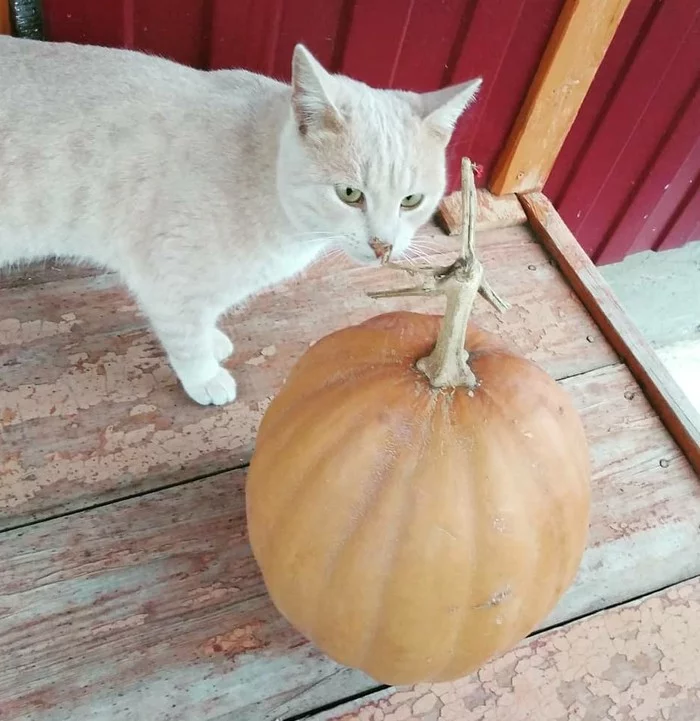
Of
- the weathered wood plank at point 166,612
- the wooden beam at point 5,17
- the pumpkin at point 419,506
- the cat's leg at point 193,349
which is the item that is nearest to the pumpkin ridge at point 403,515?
the pumpkin at point 419,506

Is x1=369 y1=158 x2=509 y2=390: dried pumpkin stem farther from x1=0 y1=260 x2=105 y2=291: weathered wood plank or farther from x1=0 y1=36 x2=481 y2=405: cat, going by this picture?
x1=0 y1=260 x2=105 y2=291: weathered wood plank

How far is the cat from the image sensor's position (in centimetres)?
102

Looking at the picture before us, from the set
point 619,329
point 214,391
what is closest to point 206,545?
point 214,391

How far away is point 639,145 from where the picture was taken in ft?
6.11

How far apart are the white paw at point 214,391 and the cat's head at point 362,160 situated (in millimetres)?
257

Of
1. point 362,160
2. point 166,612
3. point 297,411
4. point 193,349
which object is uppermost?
point 362,160

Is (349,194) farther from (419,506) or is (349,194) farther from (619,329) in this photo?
(619,329)

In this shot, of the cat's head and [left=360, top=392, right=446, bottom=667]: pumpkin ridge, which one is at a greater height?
the cat's head

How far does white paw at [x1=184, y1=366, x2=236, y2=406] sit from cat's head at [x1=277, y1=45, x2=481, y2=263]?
26 cm

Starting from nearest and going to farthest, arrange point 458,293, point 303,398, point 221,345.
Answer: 1. point 458,293
2. point 303,398
3. point 221,345

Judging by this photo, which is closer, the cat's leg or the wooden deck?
the wooden deck

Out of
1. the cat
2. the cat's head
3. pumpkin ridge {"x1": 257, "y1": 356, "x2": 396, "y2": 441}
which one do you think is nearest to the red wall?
the cat

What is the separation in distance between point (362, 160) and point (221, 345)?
40 centimetres

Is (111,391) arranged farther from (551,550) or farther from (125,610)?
(551,550)
